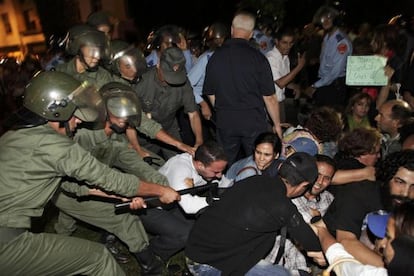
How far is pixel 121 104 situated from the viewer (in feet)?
11.6

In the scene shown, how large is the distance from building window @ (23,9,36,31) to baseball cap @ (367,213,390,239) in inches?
1297

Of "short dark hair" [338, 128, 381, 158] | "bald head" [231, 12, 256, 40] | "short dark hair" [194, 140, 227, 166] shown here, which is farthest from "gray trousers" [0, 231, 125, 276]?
"bald head" [231, 12, 256, 40]

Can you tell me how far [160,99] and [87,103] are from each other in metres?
1.83

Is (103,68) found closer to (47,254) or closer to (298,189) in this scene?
(47,254)

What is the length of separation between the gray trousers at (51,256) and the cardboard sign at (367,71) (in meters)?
3.89

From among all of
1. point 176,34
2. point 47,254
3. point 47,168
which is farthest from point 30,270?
point 176,34

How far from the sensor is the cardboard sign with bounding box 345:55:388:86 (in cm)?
519

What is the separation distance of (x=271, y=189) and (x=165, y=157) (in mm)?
2482

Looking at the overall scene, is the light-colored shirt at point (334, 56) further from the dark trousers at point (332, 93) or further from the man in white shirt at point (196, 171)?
the man in white shirt at point (196, 171)

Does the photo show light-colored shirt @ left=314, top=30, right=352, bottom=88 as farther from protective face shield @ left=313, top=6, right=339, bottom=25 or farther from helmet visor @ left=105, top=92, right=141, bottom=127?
helmet visor @ left=105, top=92, right=141, bottom=127

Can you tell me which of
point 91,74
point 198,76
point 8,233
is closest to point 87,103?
point 8,233

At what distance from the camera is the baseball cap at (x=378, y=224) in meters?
2.26

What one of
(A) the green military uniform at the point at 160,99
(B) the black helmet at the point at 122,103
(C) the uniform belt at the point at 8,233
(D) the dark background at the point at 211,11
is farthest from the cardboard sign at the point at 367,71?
(D) the dark background at the point at 211,11

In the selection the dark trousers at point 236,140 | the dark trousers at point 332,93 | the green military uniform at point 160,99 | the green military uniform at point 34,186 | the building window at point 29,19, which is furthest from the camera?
the building window at point 29,19
